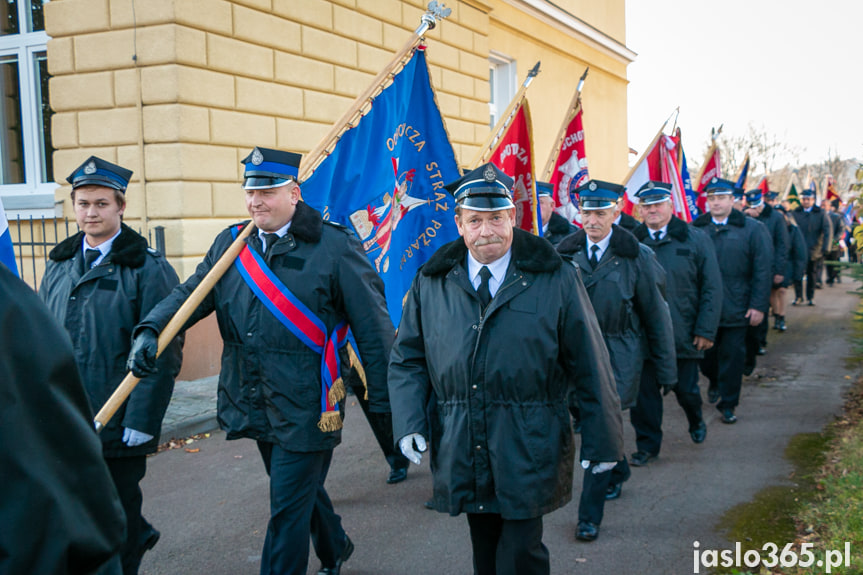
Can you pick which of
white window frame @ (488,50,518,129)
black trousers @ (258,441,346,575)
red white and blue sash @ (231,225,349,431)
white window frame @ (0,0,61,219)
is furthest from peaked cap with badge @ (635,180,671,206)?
white window frame @ (488,50,518,129)

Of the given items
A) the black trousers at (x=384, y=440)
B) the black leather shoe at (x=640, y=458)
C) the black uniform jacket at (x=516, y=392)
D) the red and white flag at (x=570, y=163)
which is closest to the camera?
the black uniform jacket at (x=516, y=392)

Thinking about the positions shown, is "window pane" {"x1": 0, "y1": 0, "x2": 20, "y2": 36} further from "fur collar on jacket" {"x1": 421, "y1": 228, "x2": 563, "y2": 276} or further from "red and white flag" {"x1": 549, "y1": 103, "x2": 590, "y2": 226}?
"fur collar on jacket" {"x1": 421, "y1": 228, "x2": 563, "y2": 276}

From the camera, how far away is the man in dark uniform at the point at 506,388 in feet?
9.61

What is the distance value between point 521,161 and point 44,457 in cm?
511

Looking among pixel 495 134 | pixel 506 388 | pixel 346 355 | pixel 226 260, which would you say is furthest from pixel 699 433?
pixel 226 260

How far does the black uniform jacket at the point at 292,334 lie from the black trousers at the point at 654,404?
2514 mm

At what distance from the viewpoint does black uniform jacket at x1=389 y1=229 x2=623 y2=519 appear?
2926 mm

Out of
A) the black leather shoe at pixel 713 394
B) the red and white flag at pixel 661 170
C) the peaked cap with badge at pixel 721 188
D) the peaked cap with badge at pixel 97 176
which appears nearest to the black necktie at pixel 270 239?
the peaked cap with badge at pixel 97 176

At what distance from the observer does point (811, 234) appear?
16.2 metres

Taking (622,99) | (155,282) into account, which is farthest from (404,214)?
(622,99)

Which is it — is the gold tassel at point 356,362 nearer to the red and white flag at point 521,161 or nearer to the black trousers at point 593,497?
the black trousers at point 593,497

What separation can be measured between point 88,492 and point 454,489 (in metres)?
1.97

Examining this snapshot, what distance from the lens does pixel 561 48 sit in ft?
52.6

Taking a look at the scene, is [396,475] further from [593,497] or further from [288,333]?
[288,333]
